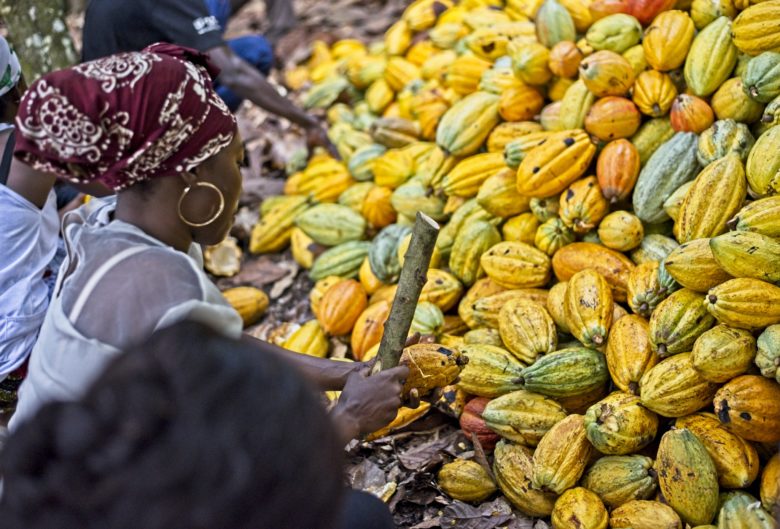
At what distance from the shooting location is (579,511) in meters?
2.52

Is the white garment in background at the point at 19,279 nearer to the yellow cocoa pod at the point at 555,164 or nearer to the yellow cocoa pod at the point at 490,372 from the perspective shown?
the yellow cocoa pod at the point at 490,372

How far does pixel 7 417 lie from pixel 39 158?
1.46m

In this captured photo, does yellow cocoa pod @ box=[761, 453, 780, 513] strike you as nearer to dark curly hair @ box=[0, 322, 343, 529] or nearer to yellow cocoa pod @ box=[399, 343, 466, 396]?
yellow cocoa pod @ box=[399, 343, 466, 396]

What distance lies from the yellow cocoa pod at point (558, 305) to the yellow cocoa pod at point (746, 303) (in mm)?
623

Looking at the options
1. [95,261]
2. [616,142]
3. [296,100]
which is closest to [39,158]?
[95,261]

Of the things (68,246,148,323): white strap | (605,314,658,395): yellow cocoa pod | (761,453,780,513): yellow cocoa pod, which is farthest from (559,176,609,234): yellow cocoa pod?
(68,246,148,323): white strap

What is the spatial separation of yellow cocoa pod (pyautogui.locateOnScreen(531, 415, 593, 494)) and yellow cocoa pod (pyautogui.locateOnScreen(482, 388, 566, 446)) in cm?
10

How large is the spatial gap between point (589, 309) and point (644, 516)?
0.76 m

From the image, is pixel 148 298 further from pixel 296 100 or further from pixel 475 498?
pixel 296 100

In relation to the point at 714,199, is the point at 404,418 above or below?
below

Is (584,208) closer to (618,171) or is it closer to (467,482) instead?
(618,171)

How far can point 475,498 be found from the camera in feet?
9.41

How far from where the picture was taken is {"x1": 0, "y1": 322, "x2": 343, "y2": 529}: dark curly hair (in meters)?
1.21

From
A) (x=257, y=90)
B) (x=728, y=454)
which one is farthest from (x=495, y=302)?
(x=257, y=90)
